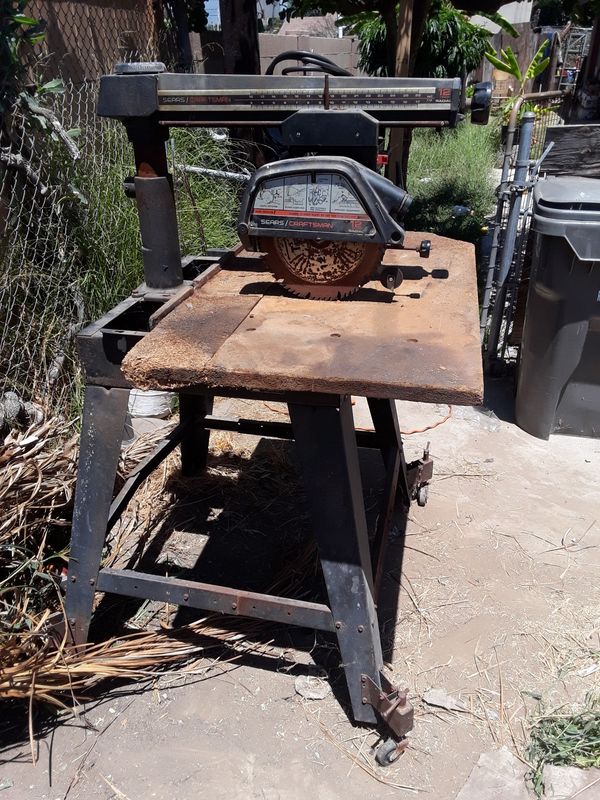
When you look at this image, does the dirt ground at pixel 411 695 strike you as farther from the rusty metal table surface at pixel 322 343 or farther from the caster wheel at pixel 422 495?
the rusty metal table surface at pixel 322 343

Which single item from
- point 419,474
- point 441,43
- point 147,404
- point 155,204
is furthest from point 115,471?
point 441,43

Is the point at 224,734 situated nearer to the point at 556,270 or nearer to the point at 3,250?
the point at 3,250

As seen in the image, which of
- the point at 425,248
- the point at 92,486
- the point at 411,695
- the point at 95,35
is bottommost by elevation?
the point at 411,695

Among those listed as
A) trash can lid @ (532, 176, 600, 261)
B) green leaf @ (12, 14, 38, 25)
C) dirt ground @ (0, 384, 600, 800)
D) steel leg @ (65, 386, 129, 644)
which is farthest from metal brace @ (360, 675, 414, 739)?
green leaf @ (12, 14, 38, 25)

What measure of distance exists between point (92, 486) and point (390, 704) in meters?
1.02

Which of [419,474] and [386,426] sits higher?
[386,426]

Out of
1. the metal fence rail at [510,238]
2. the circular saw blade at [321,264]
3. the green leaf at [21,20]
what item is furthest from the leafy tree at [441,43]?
the circular saw blade at [321,264]

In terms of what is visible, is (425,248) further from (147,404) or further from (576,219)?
(147,404)

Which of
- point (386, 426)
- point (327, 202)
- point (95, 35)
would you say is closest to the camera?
point (327, 202)

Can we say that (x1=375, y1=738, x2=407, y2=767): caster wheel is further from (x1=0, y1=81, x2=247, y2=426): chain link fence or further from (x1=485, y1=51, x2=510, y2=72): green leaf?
(x1=485, y1=51, x2=510, y2=72): green leaf

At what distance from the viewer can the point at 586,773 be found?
168cm

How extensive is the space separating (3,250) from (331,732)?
240cm

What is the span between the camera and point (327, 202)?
159 centimetres

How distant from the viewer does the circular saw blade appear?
1.66 metres
